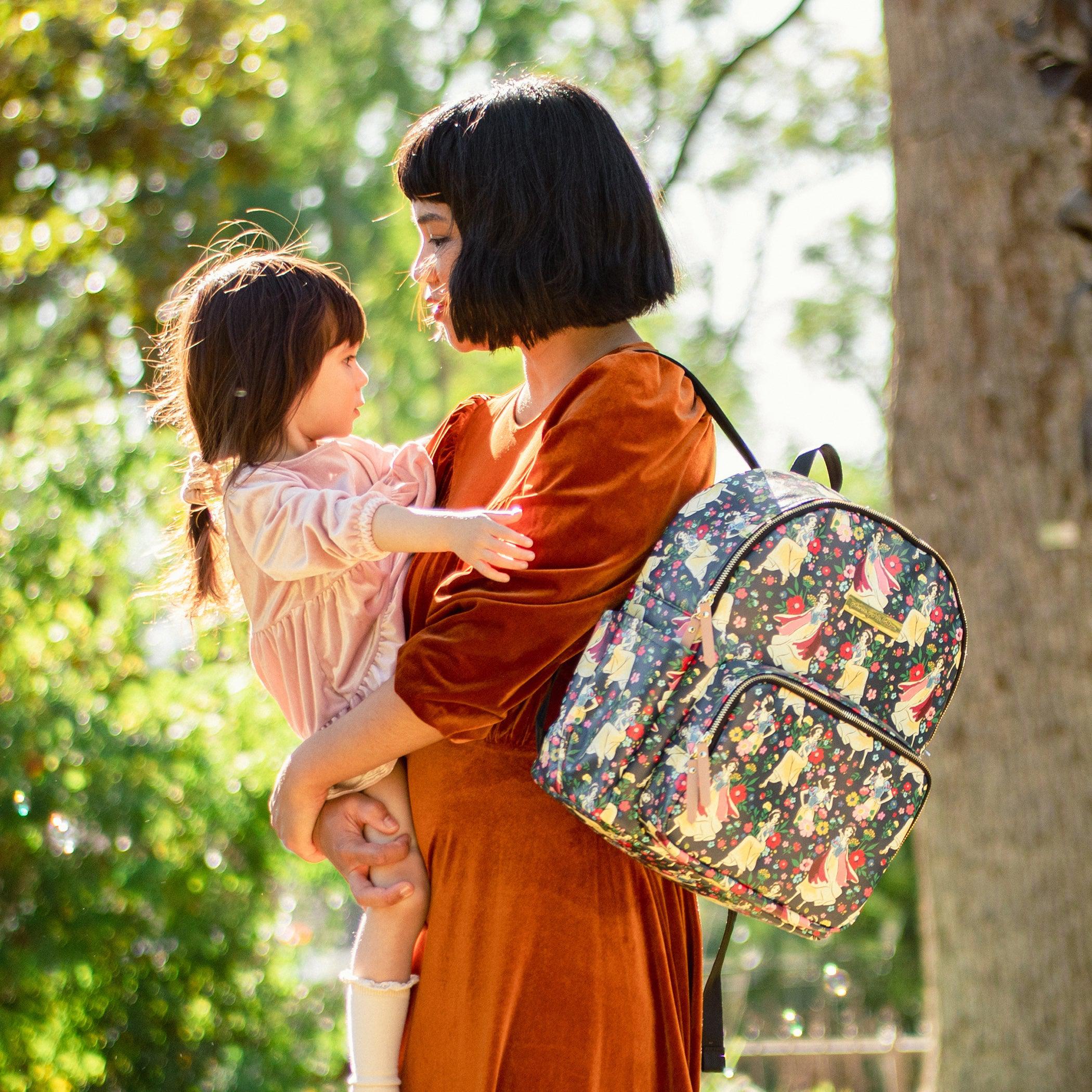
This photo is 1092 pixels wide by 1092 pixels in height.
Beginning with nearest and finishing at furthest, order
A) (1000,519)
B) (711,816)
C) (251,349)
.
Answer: (711,816)
(251,349)
(1000,519)

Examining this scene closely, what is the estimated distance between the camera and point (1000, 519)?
4625mm

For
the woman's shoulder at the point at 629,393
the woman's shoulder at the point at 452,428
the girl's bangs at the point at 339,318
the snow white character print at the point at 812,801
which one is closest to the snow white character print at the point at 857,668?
the snow white character print at the point at 812,801

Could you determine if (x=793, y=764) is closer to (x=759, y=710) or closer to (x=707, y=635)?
(x=759, y=710)

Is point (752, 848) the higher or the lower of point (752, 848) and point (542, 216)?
the lower

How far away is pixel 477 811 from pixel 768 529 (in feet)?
1.76

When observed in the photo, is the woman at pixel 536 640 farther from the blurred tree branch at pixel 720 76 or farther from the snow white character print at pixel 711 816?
the blurred tree branch at pixel 720 76

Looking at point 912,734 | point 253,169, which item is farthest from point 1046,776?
point 253,169

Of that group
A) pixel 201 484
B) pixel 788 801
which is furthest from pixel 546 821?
pixel 201 484

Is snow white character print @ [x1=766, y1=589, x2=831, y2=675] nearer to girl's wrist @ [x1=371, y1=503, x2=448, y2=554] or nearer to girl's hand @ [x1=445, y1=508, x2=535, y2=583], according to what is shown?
girl's hand @ [x1=445, y1=508, x2=535, y2=583]

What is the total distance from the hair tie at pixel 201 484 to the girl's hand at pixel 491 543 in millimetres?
529

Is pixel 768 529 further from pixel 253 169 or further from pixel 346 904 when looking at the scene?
pixel 253 169

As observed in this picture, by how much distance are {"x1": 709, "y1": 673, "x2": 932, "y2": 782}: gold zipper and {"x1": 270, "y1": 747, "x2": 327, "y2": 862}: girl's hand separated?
0.59 m

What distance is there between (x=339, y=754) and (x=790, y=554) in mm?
649

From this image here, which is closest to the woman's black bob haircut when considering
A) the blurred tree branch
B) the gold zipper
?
the gold zipper
